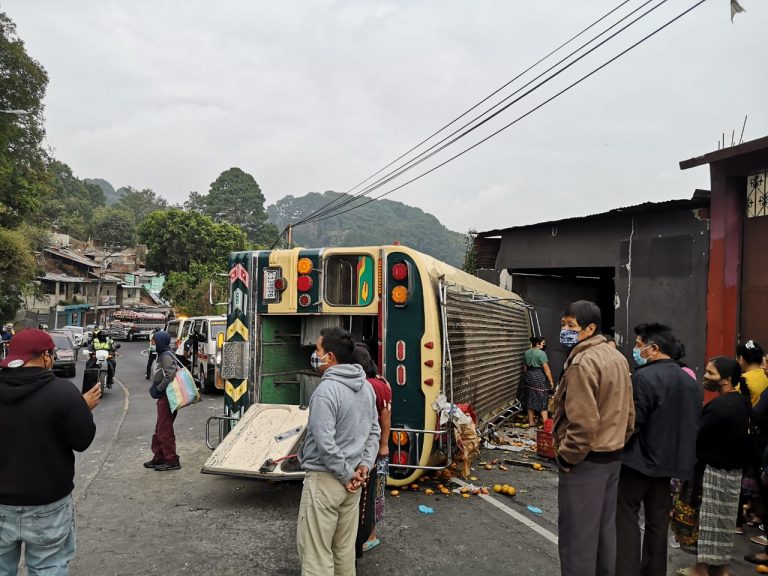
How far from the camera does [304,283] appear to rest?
634 centimetres

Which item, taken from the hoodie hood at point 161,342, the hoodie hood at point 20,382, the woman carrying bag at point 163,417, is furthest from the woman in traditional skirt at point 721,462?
the hoodie hood at point 161,342

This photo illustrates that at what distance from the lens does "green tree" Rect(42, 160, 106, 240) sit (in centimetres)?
6382

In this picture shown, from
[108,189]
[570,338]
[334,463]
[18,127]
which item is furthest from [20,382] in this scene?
[108,189]

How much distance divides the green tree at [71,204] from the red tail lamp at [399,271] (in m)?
61.5

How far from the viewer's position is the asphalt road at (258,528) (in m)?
4.29

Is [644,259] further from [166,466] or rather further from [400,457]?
[166,466]

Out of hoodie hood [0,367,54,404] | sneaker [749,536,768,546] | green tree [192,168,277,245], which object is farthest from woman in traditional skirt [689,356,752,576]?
green tree [192,168,277,245]

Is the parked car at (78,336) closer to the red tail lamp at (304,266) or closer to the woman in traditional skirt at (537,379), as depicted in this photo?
the woman in traditional skirt at (537,379)

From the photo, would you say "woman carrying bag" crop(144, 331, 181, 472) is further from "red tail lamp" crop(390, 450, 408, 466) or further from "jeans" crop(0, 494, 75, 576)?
"jeans" crop(0, 494, 75, 576)

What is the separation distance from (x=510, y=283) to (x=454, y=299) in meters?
7.72

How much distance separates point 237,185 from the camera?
8369 centimetres

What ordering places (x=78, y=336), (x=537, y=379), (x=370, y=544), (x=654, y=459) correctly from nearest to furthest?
(x=654, y=459) < (x=370, y=544) < (x=537, y=379) < (x=78, y=336)

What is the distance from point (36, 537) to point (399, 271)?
13.2 feet

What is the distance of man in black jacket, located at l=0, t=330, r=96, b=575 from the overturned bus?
8.03 feet
